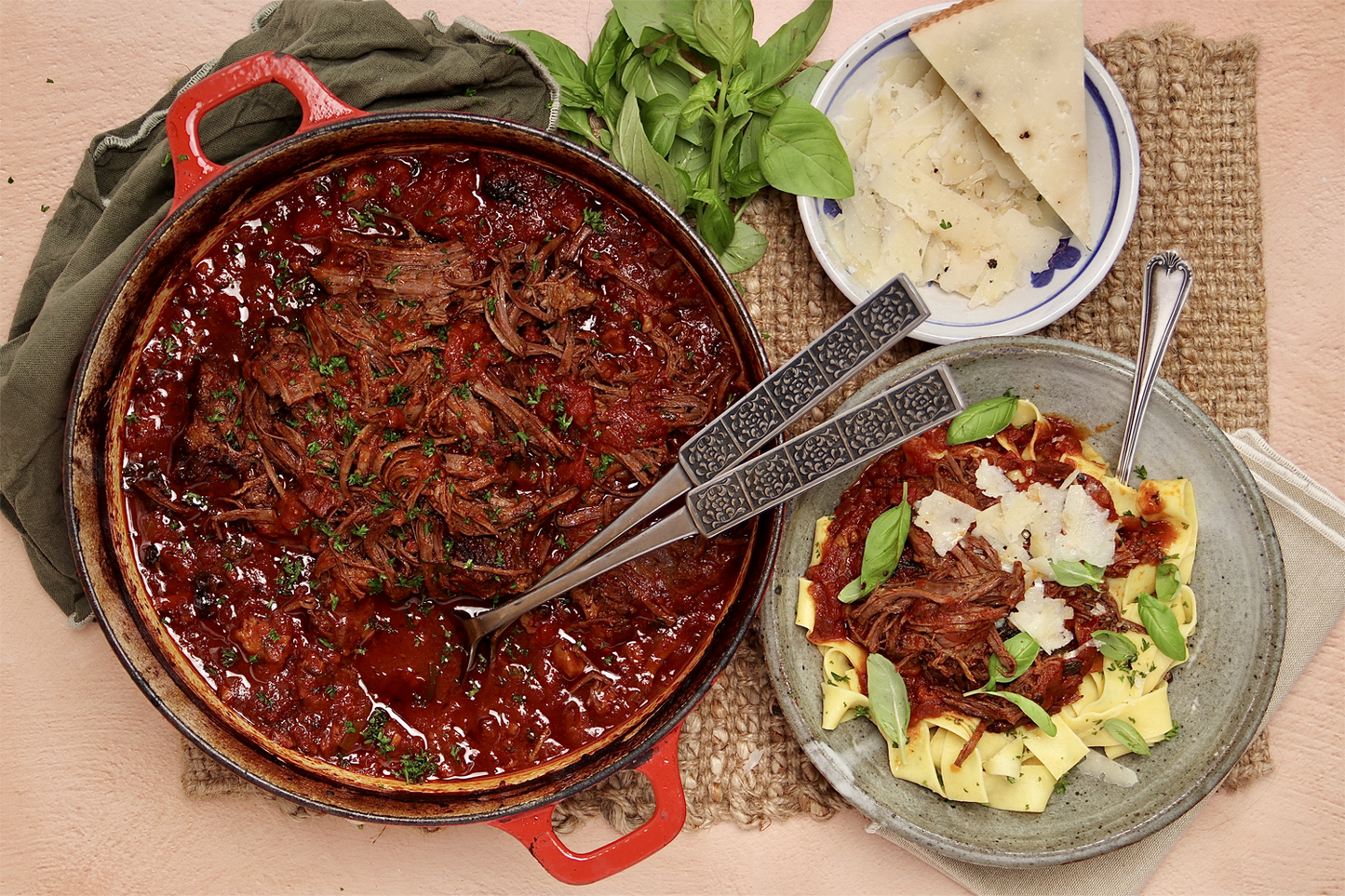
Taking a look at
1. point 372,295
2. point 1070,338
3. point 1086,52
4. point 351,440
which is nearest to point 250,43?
point 372,295

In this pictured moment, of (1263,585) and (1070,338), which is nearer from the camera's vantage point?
(1263,585)

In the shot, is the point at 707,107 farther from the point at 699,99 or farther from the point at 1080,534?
the point at 1080,534

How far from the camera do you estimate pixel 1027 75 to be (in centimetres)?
352

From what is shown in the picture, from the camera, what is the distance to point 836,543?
345 centimetres

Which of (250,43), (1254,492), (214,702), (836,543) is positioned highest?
(250,43)

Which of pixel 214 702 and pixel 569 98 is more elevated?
pixel 569 98

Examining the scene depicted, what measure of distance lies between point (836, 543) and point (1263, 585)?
5.32 feet

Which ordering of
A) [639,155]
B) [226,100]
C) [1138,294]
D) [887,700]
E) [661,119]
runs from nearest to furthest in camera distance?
[226,100] → [887,700] → [639,155] → [661,119] → [1138,294]

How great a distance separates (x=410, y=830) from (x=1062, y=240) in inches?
146

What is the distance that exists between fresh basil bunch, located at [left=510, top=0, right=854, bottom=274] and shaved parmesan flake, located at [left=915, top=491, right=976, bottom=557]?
1215 mm

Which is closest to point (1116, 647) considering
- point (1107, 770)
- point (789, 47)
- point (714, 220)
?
point (1107, 770)

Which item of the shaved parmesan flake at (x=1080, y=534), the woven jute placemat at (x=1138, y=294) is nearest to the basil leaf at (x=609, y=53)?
the woven jute placemat at (x=1138, y=294)

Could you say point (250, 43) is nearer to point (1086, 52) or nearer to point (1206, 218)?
point (1086, 52)

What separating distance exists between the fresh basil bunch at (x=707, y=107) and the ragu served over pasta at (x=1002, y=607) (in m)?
1.14
